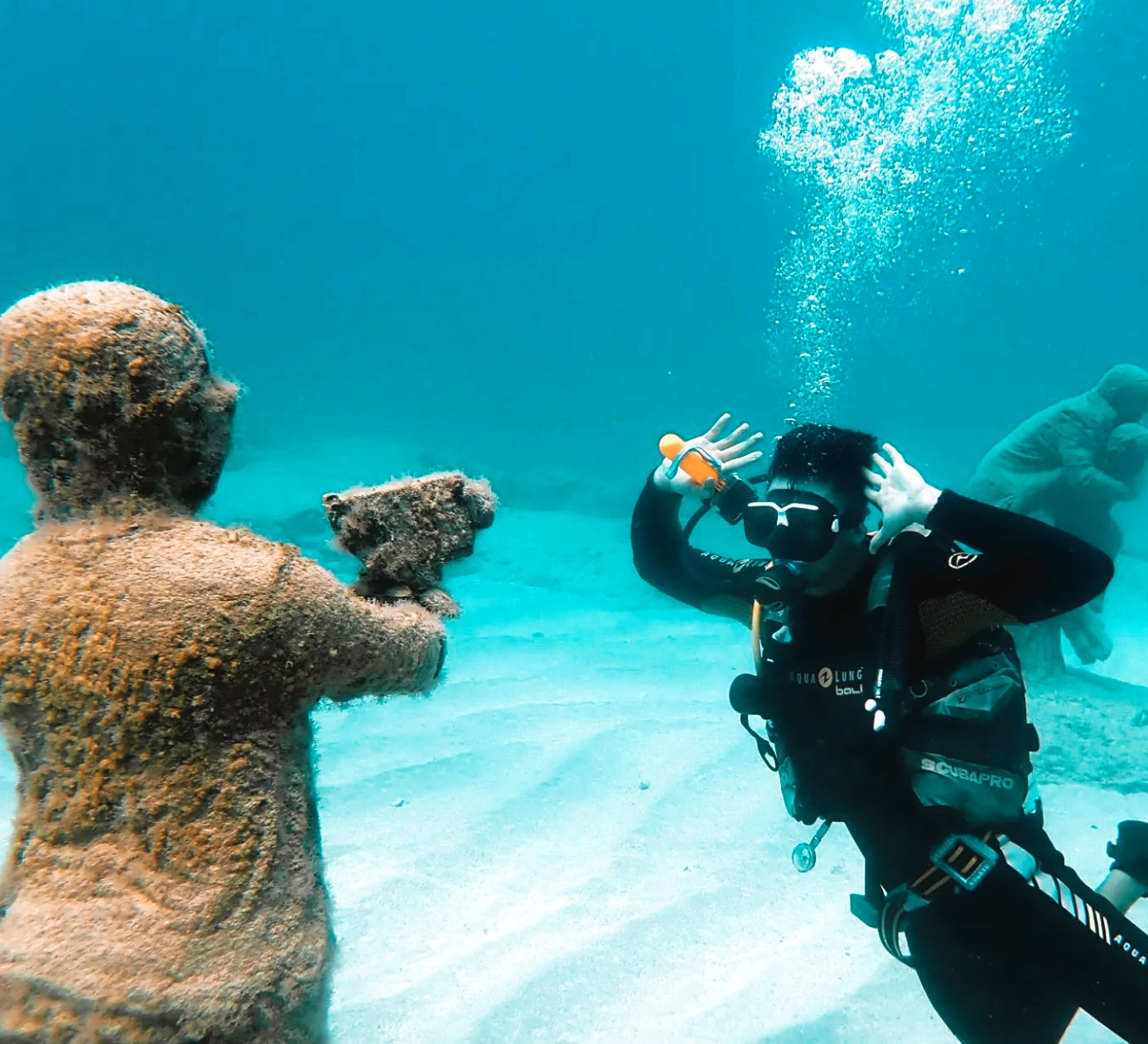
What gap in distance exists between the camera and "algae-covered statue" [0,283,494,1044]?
115 centimetres

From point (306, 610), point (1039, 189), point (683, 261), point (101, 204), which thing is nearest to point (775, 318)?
point (683, 261)

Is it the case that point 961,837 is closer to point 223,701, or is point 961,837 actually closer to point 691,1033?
point 691,1033

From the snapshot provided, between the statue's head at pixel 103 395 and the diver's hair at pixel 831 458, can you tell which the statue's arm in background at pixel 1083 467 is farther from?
the statue's head at pixel 103 395

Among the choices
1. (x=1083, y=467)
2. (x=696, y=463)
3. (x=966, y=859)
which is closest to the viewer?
(x=966, y=859)

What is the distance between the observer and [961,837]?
2.46m

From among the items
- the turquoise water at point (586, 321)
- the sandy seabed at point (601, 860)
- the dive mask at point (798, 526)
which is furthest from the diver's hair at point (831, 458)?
the turquoise water at point (586, 321)

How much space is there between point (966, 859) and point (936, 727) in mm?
471

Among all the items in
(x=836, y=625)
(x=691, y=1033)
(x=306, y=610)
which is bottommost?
(x=691, y=1033)

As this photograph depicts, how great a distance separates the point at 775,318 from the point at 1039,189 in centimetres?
1964

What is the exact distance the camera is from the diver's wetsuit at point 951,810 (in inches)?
94.2

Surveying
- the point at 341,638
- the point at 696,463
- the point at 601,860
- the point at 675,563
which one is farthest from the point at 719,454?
the point at 601,860

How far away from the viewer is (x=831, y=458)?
2.97 m

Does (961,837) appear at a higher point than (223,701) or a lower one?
lower

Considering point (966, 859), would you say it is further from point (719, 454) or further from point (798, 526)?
point (719, 454)
